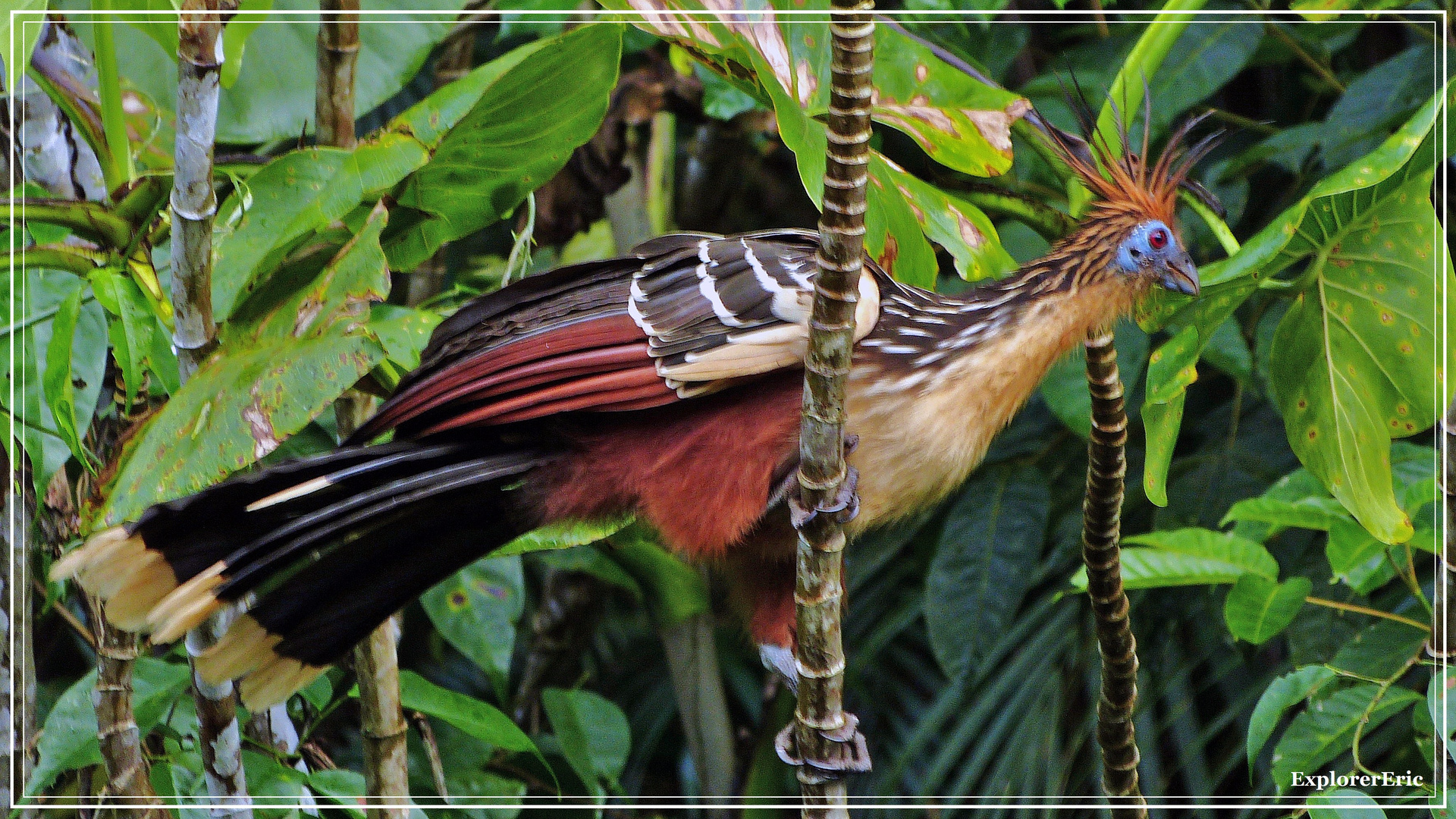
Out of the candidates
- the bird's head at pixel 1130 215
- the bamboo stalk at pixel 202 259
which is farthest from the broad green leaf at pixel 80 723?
the bird's head at pixel 1130 215

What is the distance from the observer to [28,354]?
146 centimetres

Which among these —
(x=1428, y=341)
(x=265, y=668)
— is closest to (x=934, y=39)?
(x=1428, y=341)

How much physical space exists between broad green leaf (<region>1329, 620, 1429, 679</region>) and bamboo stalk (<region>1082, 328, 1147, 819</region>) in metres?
0.36

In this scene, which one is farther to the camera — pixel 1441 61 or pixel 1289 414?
pixel 1441 61

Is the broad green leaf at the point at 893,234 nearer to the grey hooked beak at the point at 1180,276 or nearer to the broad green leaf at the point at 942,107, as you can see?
the broad green leaf at the point at 942,107

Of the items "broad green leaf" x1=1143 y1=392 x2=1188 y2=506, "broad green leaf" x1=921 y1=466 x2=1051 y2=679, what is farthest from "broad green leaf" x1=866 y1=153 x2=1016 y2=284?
"broad green leaf" x1=921 y1=466 x2=1051 y2=679

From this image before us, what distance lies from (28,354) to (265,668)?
0.50 metres

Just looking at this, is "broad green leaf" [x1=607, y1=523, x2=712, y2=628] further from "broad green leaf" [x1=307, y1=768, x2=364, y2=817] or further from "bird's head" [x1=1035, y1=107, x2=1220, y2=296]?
"bird's head" [x1=1035, y1=107, x2=1220, y2=296]

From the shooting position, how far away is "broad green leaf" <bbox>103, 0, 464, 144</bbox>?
1.65 meters

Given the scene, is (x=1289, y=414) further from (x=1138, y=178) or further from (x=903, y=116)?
(x=903, y=116)

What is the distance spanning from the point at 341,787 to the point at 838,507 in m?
0.81

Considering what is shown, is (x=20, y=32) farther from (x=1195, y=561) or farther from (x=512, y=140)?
(x=1195, y=561)

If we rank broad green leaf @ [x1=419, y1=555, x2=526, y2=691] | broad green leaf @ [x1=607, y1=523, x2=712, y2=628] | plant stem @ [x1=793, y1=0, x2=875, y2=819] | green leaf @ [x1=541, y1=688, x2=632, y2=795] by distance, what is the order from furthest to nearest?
broad green leaf @ [x1=607, y1=523, x2=712, y2=628] < green leaf @ [x1=541, y1=688, x2=632, y2=795] < broad green leaf @ [x1=419, y1=555, x2=526, y2=691] < plant stem @ [x1=793, y1=0, x2=875, y2=819]

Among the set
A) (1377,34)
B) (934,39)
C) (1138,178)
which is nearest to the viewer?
(1138,178)
